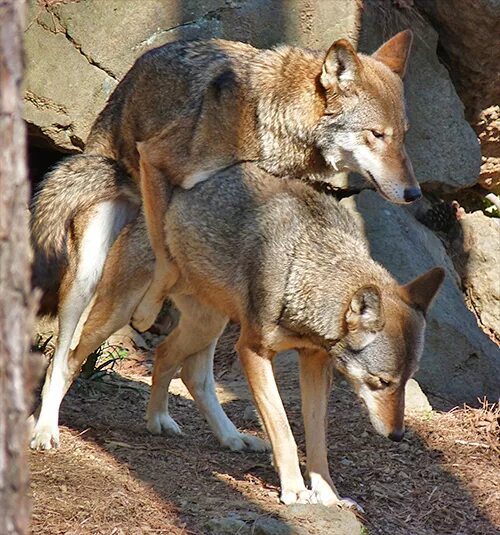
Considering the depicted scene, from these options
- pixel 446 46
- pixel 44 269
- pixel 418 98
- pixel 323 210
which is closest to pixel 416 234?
pixel 418 98

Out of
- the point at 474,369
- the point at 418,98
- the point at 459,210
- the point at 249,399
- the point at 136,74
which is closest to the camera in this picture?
the point at 136,74

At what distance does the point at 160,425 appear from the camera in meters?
7.23

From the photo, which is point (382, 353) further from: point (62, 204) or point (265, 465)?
point (62, 204)

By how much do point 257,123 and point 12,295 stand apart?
410cm

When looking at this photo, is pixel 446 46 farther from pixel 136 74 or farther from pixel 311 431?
pixel 311 431

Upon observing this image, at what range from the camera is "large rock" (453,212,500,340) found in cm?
1037

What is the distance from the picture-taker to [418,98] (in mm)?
9539

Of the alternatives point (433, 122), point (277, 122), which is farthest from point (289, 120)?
point (433, 122)

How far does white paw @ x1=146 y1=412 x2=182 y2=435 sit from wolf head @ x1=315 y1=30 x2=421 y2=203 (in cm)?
217

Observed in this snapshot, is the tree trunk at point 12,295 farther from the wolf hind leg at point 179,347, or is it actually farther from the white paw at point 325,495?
the wolf hind leg at point 179,347

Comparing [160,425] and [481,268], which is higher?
[481,268]

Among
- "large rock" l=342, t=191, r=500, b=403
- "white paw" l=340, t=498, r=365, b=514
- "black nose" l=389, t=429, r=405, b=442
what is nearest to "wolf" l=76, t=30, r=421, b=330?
"black nose" l=389, t=429, r=405, b=442

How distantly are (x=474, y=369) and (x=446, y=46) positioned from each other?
3157mm

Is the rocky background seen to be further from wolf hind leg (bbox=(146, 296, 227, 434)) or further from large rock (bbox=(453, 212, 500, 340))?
wolf hind leg (bbox=(146, 296, 227, 434))
